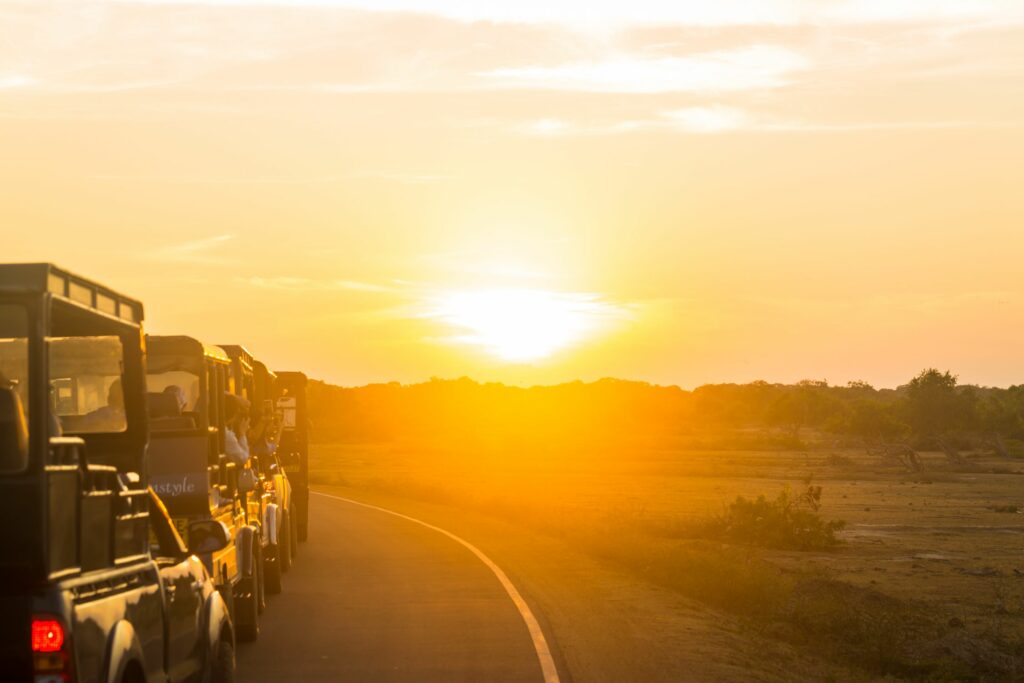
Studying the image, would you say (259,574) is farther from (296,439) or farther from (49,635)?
(296,439)

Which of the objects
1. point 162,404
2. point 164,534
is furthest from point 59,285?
point 162,404

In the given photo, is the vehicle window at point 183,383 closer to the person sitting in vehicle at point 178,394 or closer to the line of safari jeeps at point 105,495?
the line of safari jeeps at point 105,495

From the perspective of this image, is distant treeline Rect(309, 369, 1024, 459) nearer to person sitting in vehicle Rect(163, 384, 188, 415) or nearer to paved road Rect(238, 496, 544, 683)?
paved road Rect(238, 496, 544, 683)

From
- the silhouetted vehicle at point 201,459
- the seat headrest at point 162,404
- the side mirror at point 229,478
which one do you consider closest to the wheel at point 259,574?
the silhouetted vehicle at point 201,459

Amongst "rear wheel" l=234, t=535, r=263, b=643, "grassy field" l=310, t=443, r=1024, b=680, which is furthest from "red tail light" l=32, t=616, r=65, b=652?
"rear wheel" l=234, t=535, r=263, b=643

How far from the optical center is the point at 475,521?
3328 cm

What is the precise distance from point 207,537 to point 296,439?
59.2ft

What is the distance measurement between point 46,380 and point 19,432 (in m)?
0.30

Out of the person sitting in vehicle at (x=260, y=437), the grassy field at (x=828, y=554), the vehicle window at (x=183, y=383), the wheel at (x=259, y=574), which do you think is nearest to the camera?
the vehicle window at (x=183, y=383)

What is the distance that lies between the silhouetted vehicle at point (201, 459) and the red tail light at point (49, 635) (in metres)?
5.72

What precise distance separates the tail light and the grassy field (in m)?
8.28

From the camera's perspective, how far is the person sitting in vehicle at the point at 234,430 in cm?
1429

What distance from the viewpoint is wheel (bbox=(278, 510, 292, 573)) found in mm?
20094

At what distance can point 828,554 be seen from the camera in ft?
91.6
